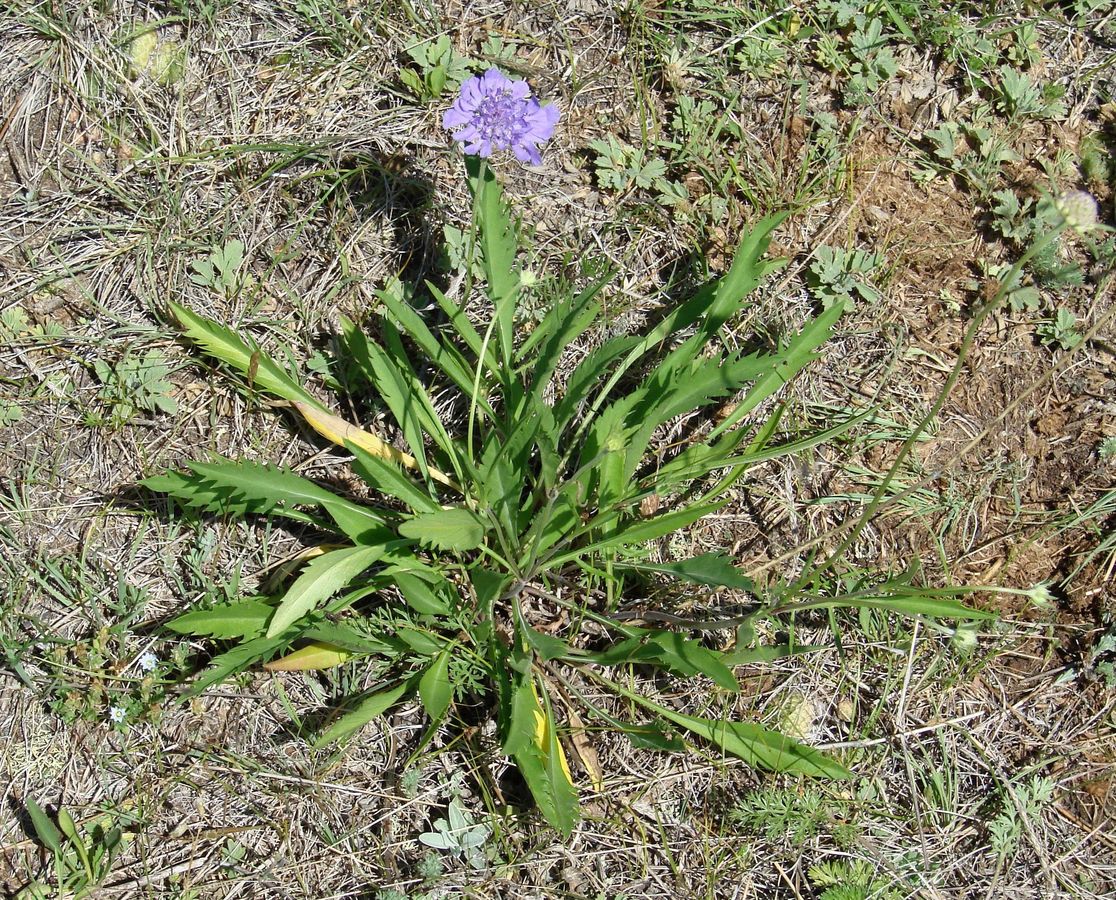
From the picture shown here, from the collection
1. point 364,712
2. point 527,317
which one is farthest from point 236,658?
point 527,317

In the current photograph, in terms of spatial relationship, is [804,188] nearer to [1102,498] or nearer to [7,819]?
[1102,498]

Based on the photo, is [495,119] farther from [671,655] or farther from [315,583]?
[671,655]

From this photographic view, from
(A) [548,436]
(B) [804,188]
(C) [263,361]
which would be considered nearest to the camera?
(A) [548,436]

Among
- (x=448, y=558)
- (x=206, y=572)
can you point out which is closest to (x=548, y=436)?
(x=448, y=558)

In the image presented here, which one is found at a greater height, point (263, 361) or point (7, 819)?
point (263, 361)

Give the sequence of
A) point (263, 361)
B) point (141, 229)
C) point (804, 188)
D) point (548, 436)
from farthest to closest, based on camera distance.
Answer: point (804, 188)
point (141, 229)
point (263, 361)
point (548, 436)

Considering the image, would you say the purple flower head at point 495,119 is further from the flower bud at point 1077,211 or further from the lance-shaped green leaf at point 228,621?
the lance-shaped green leaf at point 228,621

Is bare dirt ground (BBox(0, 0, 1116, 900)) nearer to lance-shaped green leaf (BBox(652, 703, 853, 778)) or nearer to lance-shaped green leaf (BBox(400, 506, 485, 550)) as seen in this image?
lance-shaped green leaf (BBox(652, 703, 853, 778))

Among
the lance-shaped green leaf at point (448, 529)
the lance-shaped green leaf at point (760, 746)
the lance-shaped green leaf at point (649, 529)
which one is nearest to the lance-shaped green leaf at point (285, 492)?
the lance-shaped green leaf at point (448, 529)
